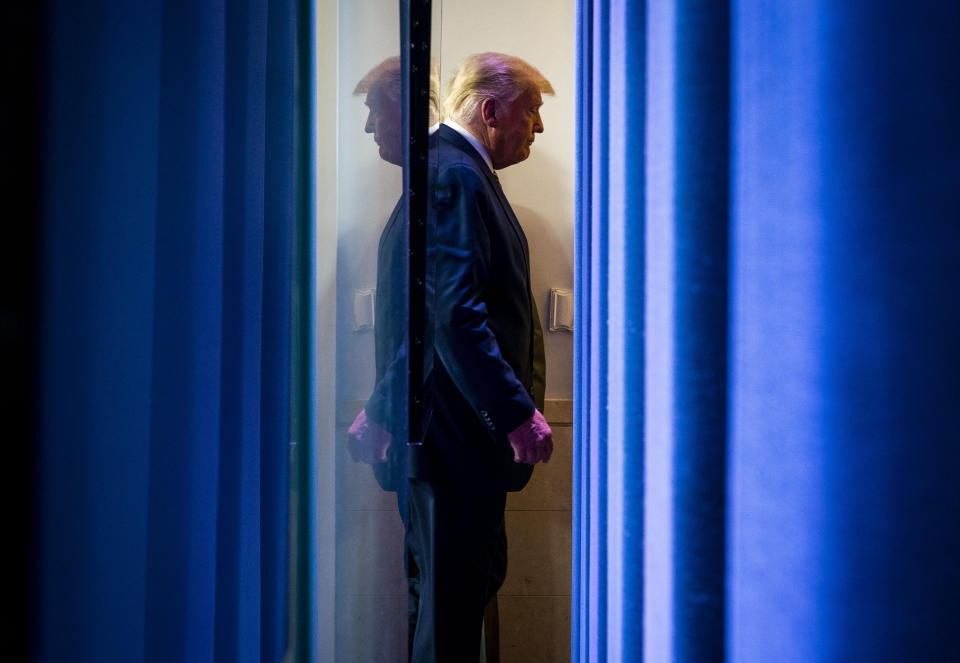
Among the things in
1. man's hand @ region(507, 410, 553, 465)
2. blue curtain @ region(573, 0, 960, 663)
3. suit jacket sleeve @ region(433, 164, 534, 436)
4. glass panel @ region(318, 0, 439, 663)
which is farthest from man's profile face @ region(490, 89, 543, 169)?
blue curtain @ region(573, 0, 960, 663)

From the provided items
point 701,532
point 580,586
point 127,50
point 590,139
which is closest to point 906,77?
point 701,532

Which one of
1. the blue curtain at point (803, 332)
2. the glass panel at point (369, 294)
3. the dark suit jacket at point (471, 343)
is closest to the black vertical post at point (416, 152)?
the glass panel at point (369, 294)

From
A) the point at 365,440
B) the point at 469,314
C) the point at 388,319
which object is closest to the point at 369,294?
the point at 388,319

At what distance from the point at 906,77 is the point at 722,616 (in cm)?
31

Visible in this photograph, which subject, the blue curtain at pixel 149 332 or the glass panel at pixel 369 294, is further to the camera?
the glass panel at pixel 369 294

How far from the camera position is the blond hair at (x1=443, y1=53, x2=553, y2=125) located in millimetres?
1399

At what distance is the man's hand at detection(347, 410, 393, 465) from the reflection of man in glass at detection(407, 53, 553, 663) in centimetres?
36

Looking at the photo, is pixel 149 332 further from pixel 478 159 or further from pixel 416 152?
pixel 478 159

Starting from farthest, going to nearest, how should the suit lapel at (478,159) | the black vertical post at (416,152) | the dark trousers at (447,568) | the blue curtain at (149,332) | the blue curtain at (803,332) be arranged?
the suit lapel at (478,159) → the dark trousers at (447,568) → the black vertical post at (416,152) → the blue curtain at (149,332) → the blue curtain at (803,332)

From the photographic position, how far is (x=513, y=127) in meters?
1.41

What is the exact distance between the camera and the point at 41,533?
1.04ft

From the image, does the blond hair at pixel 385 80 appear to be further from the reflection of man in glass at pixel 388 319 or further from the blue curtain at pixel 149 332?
the blue curtain at pixel 149 332

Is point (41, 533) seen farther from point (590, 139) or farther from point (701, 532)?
point (590, 139)

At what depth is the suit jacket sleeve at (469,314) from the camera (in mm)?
1133
